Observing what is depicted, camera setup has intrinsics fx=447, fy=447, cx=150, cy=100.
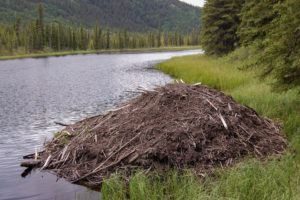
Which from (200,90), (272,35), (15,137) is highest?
(272,35)

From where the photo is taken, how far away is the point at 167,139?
Answer: 39.3 feet

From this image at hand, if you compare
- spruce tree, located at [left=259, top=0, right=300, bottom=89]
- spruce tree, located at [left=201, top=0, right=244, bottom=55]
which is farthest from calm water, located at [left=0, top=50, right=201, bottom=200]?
spruce tree, located at [left=201, top=0, right=244, bottom=55]

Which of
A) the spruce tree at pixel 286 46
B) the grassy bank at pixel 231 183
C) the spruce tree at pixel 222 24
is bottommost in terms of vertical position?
the grassy bank at pixel 231 183

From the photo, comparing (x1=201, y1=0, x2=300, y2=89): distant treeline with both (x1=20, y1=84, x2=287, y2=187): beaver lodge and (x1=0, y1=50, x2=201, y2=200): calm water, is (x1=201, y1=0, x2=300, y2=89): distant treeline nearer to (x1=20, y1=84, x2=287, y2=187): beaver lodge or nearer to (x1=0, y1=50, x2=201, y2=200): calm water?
(x1=20, y1=84, x2=287, y2=187): beaver lodge

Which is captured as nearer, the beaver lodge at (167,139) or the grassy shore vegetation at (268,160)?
the grassy shore vegetation at (268,160)

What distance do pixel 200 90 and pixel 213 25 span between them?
32.4 metres

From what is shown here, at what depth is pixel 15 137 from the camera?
62.7 ft

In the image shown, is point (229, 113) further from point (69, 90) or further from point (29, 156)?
point (69, 90)

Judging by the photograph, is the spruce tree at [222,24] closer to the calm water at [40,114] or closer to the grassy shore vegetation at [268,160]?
the calm water at [40,114]

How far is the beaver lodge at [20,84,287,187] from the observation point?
11609 millimetres

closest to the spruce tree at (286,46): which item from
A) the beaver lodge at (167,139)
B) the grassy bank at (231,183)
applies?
the beaver lodge at (167,139)

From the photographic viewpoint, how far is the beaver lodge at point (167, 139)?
11.6 meters

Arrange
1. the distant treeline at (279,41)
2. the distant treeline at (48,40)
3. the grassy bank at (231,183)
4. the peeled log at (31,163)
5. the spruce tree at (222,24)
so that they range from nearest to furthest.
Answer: the grassy bank at (231,183), the distant treeline at (279,41), the peeled log at (31,163), the spruce tree at (222,24), the distant treeline at (48,40)

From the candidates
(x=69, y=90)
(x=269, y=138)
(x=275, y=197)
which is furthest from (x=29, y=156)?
(x=69, y=90)
